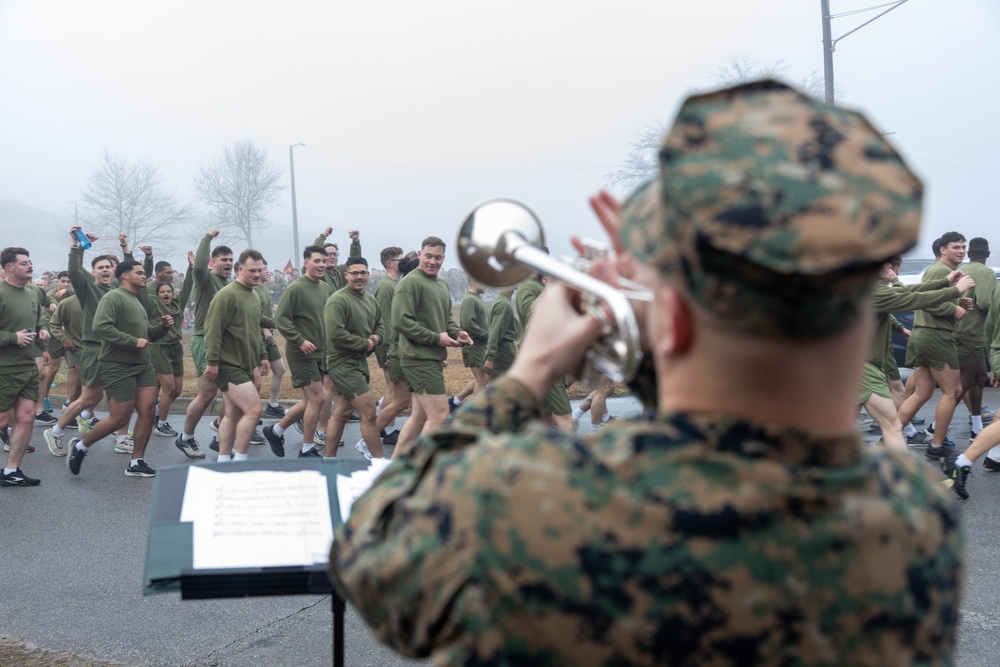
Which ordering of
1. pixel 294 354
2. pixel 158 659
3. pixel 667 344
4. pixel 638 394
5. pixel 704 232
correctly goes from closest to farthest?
1. pixel 704 232
2. pixel 667 344
3. pixel 638 394
4. pixel 158 659
5. pixel 294 354

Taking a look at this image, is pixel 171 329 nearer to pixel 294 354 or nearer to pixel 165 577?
pixel 294 354

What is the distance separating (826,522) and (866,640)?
15cm

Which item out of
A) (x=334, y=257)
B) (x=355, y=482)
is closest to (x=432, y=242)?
(x=334, y=257)

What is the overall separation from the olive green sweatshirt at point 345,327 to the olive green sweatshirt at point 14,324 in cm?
262

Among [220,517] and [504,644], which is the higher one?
[504,644]

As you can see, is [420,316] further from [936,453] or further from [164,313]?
[936,453]

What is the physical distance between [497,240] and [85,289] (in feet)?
29.9

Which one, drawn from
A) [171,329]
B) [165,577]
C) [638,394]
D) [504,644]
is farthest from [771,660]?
[171,329]

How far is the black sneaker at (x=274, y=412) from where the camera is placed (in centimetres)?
1112

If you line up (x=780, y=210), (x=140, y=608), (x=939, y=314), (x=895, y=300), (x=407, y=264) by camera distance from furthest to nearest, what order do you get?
(x=407, y=264) → (x=939, y=314) → (x=895, y=300) → (x=140, y=608) → (x=780, y=210)

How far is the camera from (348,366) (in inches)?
324

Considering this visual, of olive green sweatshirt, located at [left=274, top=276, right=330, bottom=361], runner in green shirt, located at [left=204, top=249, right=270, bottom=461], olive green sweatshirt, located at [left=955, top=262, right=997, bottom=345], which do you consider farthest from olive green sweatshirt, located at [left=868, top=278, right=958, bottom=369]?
runner in green shirt, located at [left=204, top=249, right=270, bottom=461]

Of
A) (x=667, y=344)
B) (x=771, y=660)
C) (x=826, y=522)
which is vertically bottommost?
(x=771, y=660)

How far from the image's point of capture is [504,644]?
1.02 meters
